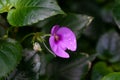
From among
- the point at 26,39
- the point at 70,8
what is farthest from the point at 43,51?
the point at 70,8

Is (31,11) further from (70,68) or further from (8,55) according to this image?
(70,68)

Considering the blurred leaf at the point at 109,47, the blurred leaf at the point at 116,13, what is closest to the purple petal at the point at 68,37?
the blurred leaf at the point at 116,13

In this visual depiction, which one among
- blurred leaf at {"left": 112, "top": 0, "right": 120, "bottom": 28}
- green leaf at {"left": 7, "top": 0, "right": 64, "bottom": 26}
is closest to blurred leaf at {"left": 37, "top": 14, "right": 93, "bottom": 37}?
blurred leaf at {"left": 112, "top": 0, "right": 120, "bottom": 28}

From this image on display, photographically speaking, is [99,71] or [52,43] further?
[99,71]

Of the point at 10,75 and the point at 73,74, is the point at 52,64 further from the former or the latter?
the point at 10,75

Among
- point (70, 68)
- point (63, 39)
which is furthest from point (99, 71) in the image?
point (63, 39)

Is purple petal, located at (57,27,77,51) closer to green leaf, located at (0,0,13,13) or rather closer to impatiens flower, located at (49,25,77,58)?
impatiens flower, located at (49,25,77,58)

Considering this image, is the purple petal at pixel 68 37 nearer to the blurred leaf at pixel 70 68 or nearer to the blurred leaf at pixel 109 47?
the blurred leaf at pixel 70 68
